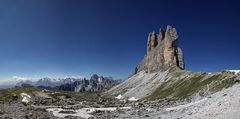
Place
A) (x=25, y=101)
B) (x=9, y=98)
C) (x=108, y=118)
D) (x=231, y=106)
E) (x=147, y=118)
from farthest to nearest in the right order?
1. (x=9, y=98)
2. (x=25, y=101)
3. (x=108, y=118)
4. (x=147, y=118)
5. (x=231, y=106)

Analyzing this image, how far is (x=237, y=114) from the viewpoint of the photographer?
4075 centimetres

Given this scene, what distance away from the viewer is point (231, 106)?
45062 mm

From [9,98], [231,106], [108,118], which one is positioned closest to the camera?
[231,106]

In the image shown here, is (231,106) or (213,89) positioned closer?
(231,106)

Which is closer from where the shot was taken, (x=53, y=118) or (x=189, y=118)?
(x=189, y=118)

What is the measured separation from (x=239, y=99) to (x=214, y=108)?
13.6 ft

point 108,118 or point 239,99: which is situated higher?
point 239,99

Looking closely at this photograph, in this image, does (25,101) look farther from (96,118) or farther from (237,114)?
(237,114)

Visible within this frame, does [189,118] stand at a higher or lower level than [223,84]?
lower

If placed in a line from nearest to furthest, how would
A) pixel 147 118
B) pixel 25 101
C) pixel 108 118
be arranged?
pixel 147 118 → pixel 108 118 → pixel 25 101

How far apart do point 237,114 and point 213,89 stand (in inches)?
2868

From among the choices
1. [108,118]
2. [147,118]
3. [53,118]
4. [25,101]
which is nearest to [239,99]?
[147,118]

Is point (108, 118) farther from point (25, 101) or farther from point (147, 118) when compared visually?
point (25, 101)

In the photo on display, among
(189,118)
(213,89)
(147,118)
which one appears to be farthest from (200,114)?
(213,89)
